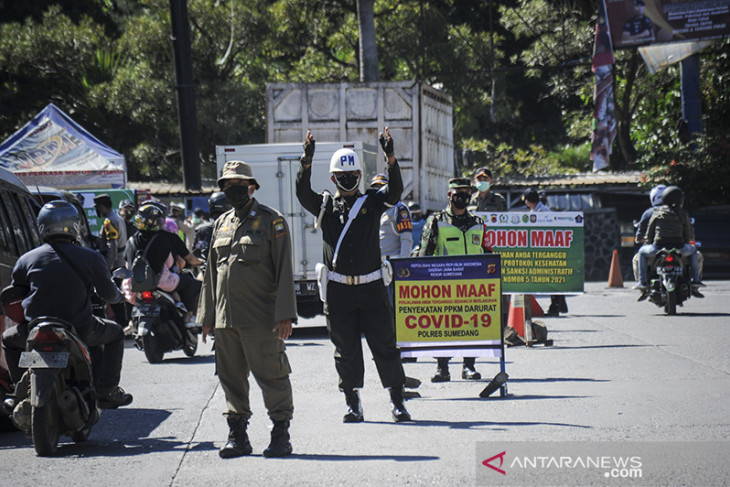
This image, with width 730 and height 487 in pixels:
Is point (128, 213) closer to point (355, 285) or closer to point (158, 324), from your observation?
point (158, 324)

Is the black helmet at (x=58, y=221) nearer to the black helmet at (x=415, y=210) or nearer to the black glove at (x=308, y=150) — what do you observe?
the black glove at (x=308, y=150)

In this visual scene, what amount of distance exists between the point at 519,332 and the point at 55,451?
7317 millimetres

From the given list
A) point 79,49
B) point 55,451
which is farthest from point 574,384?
point 79,49

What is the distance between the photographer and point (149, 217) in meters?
13.0

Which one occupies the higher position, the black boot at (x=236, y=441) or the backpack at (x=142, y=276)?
the backpack at (x=142, y=276)

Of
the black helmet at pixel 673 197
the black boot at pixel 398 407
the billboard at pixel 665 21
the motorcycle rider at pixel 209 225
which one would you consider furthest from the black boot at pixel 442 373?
the billboard at pixel 665 21

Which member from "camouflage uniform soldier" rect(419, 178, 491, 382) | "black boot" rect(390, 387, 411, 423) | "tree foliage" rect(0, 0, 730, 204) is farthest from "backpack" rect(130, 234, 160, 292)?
"tree foliage" rect(0, 0, 730, 204)

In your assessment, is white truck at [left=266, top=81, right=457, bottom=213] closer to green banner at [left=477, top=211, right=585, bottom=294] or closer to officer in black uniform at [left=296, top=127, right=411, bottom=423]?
green banner at [left=477, top=211, right=585, bottom=294]

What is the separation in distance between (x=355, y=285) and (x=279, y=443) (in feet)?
5.48

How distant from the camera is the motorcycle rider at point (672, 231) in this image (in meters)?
16.8

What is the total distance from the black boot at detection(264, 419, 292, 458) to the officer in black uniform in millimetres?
1232

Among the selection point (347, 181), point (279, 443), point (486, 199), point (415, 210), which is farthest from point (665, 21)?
point (279, 443)

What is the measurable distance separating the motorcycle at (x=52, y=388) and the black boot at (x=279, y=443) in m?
1.38

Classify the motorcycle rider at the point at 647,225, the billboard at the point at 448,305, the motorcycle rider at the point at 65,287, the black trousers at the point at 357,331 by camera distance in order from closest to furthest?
1. the motorcycle rider at the point at 65,287
2. the black trousers at the point at 357,331
3. the billboard at the point at 448,305
4. the motorcycle rider at the point at 647,225
